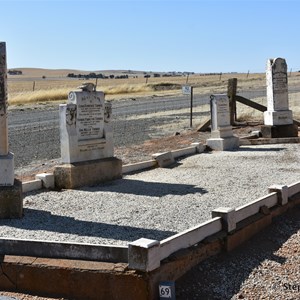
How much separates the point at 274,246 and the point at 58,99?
42530 millimetres

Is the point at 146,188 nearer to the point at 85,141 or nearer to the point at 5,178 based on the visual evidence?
the point at 85,141

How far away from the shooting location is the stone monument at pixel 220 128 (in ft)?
54.5

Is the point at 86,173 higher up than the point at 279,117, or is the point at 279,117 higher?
the point at 279,117

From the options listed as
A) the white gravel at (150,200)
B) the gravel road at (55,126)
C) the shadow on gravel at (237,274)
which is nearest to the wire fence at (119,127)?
the gravel road at (55,126)

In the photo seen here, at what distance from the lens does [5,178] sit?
8.93 m

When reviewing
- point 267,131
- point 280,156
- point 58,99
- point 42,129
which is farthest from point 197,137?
point 58,99

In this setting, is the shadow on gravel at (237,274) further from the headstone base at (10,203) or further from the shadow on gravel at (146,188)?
the headstone base at (10,203)

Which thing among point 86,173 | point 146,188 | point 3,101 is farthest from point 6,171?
point 146,188

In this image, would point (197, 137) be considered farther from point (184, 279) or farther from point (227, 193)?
point (184, 279)

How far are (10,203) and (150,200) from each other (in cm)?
247

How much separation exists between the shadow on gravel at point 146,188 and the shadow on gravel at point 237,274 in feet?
9.63

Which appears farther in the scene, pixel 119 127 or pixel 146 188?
pixel 119 127

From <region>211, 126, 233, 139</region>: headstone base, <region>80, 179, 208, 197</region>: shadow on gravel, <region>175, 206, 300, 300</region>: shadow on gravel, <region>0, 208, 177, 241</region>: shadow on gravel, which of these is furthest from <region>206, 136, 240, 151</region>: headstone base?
<region>175, 206, 300, 300</region>: shadow on gravel

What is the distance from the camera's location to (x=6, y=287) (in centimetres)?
640
